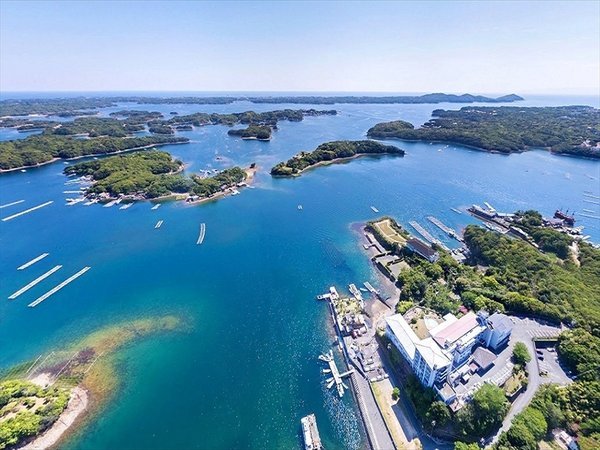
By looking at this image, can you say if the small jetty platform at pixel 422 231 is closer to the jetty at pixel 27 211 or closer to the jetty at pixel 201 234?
the jetty at pixel 201 234

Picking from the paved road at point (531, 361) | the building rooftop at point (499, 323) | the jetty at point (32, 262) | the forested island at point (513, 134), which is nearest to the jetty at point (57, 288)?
the jetty at point (32, 262)

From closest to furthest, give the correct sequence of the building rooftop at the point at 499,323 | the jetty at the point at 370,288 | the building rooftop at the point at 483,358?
1. the building rooftop at the point at 483,358
2. the building rooftop at the point at 499,323
3. the jetty at the point at 370,288

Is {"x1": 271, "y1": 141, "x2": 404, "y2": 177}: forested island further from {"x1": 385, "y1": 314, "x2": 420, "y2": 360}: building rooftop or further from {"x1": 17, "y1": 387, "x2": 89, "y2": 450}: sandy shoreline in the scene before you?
{"x1": 17, "y1": 387, "x2": 89, "y2": 450}: sandy shoreline

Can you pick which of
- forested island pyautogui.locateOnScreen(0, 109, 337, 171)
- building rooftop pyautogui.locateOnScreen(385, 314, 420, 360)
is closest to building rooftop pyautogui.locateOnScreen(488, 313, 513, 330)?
building rooftop pyautogui.locateOnScreen(385, 314, 420, 360)

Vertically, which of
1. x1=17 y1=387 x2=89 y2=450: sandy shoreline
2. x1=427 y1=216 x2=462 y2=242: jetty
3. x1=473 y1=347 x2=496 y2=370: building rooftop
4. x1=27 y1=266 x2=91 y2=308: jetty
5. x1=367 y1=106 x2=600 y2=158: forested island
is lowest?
x1=17 y1=387 x2=89 y2=450: sandy shoreline

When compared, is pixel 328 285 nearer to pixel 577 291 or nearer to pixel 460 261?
pixel 460 261

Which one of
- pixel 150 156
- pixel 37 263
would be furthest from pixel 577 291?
pixel 150 156
